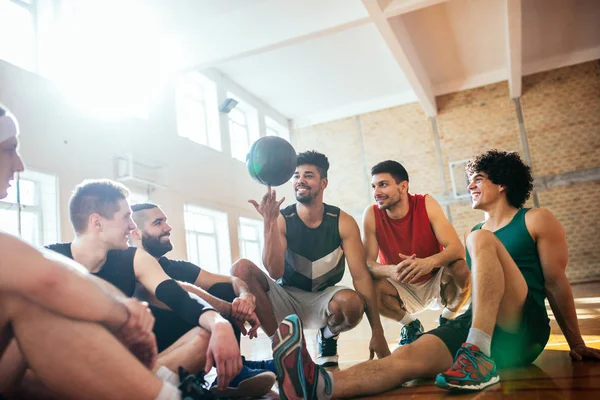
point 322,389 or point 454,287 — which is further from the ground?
point 454,287

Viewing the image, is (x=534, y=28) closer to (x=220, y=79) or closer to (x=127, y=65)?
(x=220, y=79)

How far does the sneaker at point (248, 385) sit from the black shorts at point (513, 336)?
74 cm

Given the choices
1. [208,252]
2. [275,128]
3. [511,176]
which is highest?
[275,128]

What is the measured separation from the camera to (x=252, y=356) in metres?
3.45

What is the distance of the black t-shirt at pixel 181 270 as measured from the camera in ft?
8.89

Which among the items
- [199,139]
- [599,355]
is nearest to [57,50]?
[199,139]

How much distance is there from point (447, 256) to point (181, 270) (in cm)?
156

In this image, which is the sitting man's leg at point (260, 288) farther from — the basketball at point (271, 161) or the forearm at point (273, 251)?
the basketball at point (271, 161)

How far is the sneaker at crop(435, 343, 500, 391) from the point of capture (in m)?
1.76

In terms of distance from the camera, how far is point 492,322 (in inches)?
75.2

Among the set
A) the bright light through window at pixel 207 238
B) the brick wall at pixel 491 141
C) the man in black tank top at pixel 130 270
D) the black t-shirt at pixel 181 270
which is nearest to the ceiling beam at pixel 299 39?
the bright light through window at pixel 207 238

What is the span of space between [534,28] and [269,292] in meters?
8.35

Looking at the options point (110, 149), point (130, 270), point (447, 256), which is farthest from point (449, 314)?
point (110, 149)

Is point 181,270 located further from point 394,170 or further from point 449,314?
point 449,314
